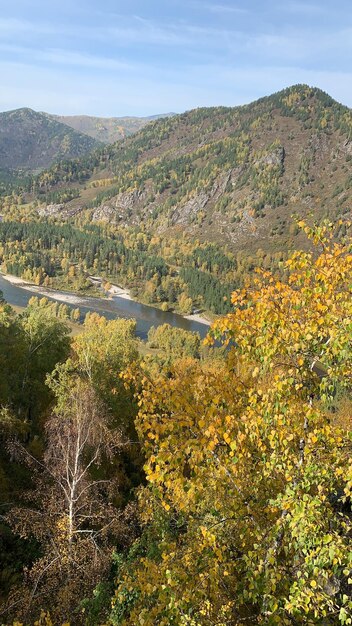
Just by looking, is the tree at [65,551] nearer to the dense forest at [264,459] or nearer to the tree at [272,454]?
the dense forest at [264,459]

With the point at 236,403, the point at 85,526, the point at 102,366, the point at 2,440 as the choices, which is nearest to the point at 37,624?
the point at 236,403

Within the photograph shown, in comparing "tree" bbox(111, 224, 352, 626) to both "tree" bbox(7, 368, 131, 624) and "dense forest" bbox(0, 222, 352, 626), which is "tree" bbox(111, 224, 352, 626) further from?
"tree" bbox(7, 368, 131, 624)

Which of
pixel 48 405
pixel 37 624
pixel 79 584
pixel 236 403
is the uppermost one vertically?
pixel 236 403

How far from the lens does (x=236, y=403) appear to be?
9.48m

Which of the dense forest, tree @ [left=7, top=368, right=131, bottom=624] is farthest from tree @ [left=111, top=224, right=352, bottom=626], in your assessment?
tree @ [left=7, top=368, right=131, bottom=624]

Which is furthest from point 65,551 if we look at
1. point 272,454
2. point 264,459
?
point 272,454

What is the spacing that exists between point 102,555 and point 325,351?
1663cm

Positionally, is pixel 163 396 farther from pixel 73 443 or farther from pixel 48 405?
pixel 48 405

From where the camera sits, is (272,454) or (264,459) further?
(264,459)

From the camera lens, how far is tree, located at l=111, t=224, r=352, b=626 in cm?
684

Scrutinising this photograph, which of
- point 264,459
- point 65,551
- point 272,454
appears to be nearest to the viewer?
point 272,454

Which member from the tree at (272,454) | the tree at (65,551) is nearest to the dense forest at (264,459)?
the tree at (272,454)

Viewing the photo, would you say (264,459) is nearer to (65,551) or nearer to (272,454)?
(272,454)

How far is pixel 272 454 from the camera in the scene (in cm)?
762
